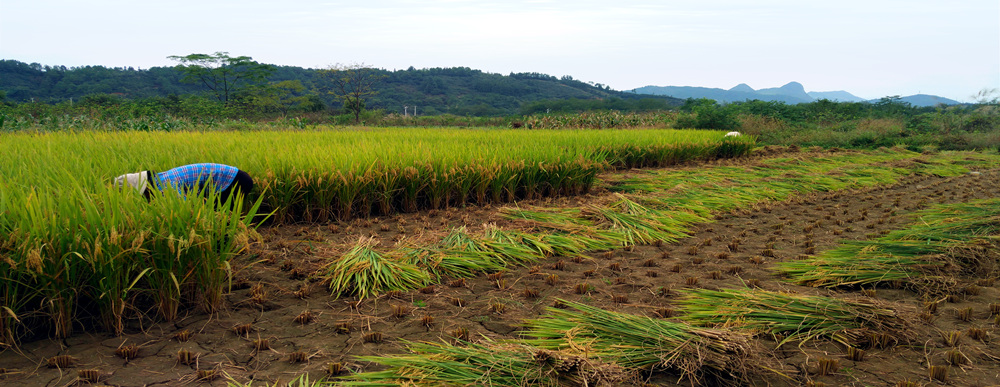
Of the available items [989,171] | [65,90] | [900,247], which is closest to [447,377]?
[900,247]

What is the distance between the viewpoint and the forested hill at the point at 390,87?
128ft

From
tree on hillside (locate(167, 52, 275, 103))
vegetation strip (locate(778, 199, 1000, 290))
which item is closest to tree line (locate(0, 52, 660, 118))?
tree on hillside (locate(167, 52, 275, 103))

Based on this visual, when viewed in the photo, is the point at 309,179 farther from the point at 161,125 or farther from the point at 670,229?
the point at 161,125

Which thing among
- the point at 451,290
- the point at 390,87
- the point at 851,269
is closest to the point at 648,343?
the point at 451,290

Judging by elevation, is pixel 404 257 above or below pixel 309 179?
below

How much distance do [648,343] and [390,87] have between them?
5693 cm

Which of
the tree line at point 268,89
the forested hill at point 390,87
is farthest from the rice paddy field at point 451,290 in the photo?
the forested hill at point 390,87

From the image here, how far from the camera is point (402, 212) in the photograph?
4672mm

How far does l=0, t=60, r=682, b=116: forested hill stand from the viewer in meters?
39.1

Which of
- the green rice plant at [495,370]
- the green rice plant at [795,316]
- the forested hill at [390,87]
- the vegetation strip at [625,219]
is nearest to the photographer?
the green rice plant at [495,370]

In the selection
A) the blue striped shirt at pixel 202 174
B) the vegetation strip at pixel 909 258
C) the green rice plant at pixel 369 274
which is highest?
the blue striped shirt at pixel 202 174

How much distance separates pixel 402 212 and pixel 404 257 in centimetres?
178

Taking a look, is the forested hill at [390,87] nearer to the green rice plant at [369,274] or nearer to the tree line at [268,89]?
the tree line at [268,89]

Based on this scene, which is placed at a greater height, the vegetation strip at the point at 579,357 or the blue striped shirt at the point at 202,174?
the blue striped shirt at the point at 202,174
